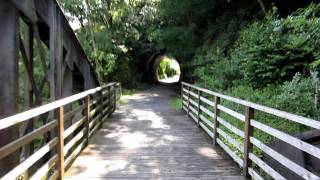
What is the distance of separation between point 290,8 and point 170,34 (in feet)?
22.1

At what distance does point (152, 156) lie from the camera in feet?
Result: 18.2

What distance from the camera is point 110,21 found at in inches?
727

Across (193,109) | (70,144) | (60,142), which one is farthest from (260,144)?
(193,109)

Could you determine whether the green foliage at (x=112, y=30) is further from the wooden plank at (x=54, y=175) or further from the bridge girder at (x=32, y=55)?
the wooden plank at (x=54, y=175)

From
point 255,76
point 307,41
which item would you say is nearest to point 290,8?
point 255,76

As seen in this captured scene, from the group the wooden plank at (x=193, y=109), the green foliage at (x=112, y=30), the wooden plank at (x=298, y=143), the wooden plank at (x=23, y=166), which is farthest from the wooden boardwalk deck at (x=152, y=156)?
the green foliage at (x=112, y=30)

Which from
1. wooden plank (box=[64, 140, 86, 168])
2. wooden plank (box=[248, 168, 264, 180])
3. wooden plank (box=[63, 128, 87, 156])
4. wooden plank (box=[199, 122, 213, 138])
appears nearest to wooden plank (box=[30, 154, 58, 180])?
wooden plank (box=[63, 128, 87, 156])

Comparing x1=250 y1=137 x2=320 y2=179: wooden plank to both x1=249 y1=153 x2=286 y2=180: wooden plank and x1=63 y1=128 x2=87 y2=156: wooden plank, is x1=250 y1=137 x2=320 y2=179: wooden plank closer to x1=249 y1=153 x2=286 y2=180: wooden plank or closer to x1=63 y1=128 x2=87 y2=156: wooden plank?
x1=249 y1=153 x2=286 y2=180: wooden plank

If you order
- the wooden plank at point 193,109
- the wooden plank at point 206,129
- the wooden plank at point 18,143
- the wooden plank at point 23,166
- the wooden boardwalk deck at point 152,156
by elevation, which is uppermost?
the wooden plank at point 18,143

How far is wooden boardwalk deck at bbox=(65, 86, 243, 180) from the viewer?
4.64 metres

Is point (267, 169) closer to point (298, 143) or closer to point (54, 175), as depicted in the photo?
point (298, 143)

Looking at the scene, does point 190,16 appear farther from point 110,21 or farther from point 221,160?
point 221,160

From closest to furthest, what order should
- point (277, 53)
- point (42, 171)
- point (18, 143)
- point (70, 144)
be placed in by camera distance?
point (18, 143), point (42, 171), point (70, 144), point (277, 53)

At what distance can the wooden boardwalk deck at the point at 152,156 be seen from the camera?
464 centimetres
